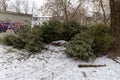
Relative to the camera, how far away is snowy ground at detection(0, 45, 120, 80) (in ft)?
18.2

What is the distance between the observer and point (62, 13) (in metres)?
21.3

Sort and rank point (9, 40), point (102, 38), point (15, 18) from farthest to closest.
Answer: point (15, 18) < point (9, 40) < point (102, 38)

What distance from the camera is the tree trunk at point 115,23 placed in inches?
299

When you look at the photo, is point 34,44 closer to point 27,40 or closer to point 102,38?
point 27,40

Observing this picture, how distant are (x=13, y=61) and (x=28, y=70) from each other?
43.8 inches

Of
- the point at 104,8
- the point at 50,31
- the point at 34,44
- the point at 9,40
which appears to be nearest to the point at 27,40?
the point at 34,44

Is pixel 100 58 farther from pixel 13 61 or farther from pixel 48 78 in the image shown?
pixel 13 61

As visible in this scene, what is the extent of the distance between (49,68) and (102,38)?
2.84 metres

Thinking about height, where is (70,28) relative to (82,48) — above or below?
above

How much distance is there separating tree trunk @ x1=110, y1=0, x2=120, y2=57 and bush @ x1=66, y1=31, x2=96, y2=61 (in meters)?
1.12

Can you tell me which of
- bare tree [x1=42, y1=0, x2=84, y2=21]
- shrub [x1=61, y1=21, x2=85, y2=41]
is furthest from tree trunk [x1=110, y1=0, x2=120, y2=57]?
bare tree [x1=42, y1=0, x2=84, y2=21]

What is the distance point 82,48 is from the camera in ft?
22.6

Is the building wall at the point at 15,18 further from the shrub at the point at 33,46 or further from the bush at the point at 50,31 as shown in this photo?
the shrub at the point at 33,46

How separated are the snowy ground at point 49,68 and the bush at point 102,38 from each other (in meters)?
0.49
